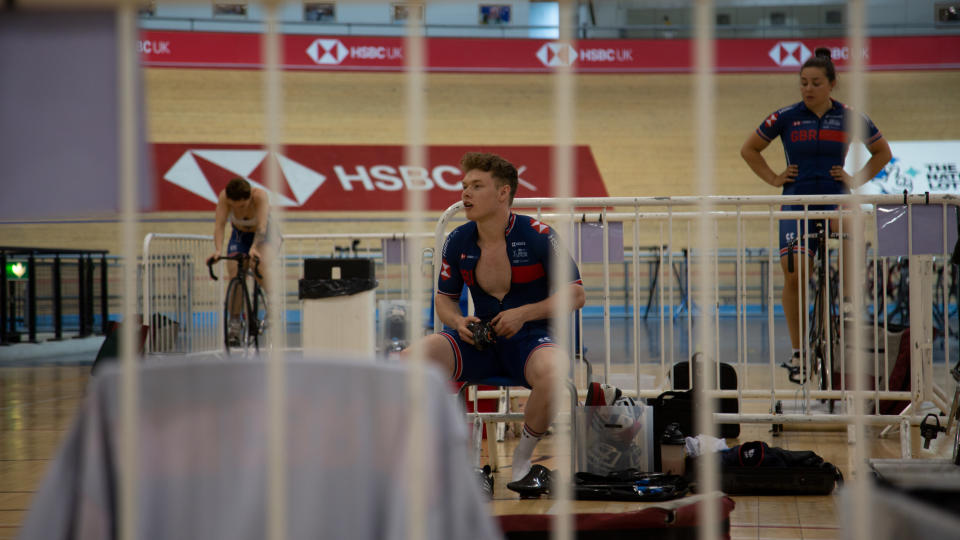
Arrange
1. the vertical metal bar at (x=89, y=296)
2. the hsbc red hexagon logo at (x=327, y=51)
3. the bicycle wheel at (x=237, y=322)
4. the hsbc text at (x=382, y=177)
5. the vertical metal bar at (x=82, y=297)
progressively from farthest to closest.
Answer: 1. the hsbc text at (x=382, y=177)
2. the hsbc red hexagon logo at (x=327, y=51)
3. the vertical metal bar at (x=89, y=296)
4. the vertical metal bar at (x=82, y=297)
5. the bicycle wheel at (x=237, y=322)

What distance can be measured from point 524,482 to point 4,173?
223 centimetres

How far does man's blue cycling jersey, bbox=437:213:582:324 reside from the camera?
3.02 meters

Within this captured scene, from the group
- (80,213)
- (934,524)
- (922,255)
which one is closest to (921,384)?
(922,255)

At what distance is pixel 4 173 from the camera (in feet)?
3.47

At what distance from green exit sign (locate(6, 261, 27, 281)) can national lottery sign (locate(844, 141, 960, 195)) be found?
1168 centimetres

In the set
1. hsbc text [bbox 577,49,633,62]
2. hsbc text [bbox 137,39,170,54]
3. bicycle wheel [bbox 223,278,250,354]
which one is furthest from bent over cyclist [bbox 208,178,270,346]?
hsbc text [bbox 577,49,633,62]

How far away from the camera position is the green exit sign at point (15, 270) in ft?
27.8

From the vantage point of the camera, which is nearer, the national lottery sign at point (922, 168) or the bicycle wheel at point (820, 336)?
the bicycle wheel at point (820, 336)

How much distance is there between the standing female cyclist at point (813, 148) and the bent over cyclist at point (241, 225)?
3494mm

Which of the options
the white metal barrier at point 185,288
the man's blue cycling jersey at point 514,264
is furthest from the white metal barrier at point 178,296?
the man's blue cycling jersey at point 514,264

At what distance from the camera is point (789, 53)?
1224cm

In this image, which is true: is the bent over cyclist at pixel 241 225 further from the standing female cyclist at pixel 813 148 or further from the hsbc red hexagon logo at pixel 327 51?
the hsbc red hexagon logo at pixel 327 51

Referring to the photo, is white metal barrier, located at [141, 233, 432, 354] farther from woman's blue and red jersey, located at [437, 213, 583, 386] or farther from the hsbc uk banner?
the hsbc uk banner

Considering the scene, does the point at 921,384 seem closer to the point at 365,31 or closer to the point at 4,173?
the point at 4,173
